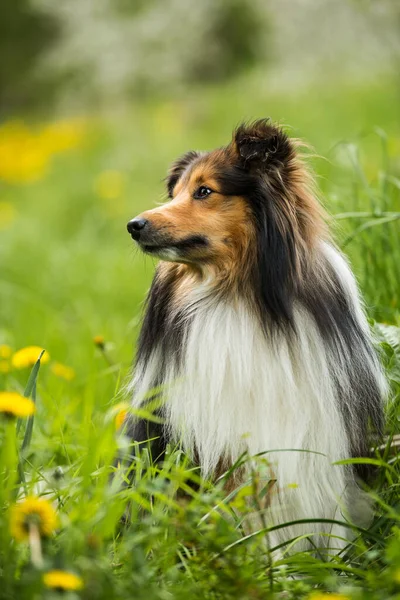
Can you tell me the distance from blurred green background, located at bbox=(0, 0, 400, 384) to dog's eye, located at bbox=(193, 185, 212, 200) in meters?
0.67

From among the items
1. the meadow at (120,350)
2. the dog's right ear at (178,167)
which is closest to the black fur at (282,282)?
the meadow at (120,350)

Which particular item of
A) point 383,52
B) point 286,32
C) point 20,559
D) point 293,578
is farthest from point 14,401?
point 286,32

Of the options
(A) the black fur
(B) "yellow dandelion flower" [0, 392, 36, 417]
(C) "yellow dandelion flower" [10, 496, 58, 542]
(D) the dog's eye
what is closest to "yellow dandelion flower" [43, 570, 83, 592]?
(C) "yellow dandelion flower" [10, 496, 58, 542]

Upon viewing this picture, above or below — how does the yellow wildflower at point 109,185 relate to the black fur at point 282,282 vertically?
above

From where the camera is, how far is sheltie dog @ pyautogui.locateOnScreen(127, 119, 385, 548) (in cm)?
290

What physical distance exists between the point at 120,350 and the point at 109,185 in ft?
16.6

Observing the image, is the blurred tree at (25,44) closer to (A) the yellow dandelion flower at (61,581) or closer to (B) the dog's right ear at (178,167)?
(B) the dog's right ear at (178,167)

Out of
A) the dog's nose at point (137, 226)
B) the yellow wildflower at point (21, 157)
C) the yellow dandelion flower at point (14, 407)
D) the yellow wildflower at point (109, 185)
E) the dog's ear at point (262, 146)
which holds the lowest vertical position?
the yellow dandelion flower at point (14, 407)

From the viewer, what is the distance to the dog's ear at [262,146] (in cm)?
300

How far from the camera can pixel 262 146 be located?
3.00 meters

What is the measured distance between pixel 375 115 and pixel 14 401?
8973 mm

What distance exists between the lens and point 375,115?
10281mm

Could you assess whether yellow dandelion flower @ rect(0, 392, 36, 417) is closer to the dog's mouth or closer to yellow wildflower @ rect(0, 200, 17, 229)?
the dog's mouth

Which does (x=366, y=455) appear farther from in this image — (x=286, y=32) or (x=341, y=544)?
(x=286, y=32)
